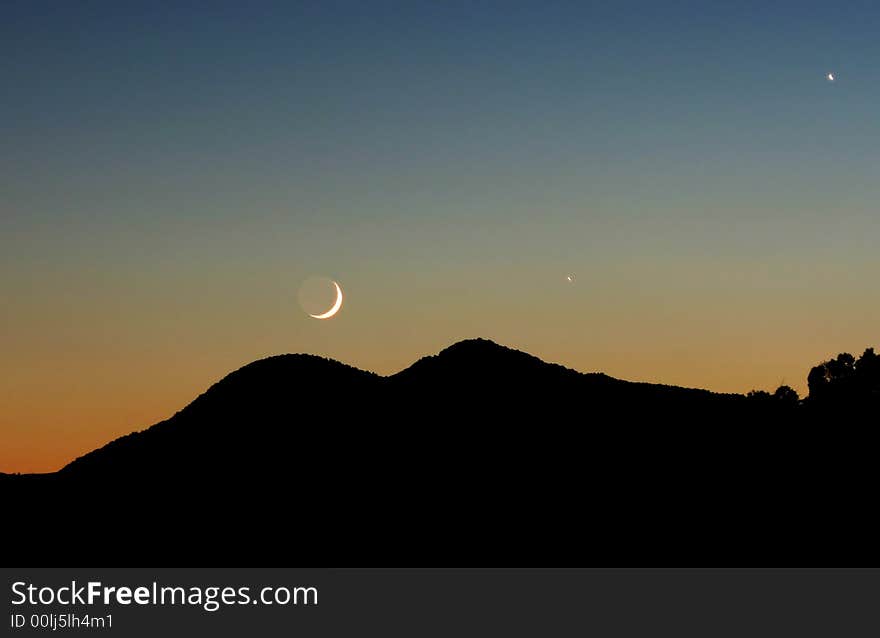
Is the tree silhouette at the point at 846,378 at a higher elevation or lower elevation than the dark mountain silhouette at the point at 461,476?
higher

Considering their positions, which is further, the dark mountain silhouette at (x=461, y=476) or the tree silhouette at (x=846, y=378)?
the tree silhouette at (x=846, y=378)

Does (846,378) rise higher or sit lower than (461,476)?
higher

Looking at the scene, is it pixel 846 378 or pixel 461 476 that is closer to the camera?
pixel 461 476

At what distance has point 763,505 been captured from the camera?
60.1 m

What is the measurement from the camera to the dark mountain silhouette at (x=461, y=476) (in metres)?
56.5

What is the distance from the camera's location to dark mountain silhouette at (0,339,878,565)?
56531 mm

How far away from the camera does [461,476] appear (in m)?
62.3

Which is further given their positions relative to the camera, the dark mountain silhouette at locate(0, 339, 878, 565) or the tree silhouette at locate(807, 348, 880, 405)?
the tree silhouette at locate(807, 348, 880, 405)

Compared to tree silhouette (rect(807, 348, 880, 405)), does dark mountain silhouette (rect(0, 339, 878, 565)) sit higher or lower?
lower
